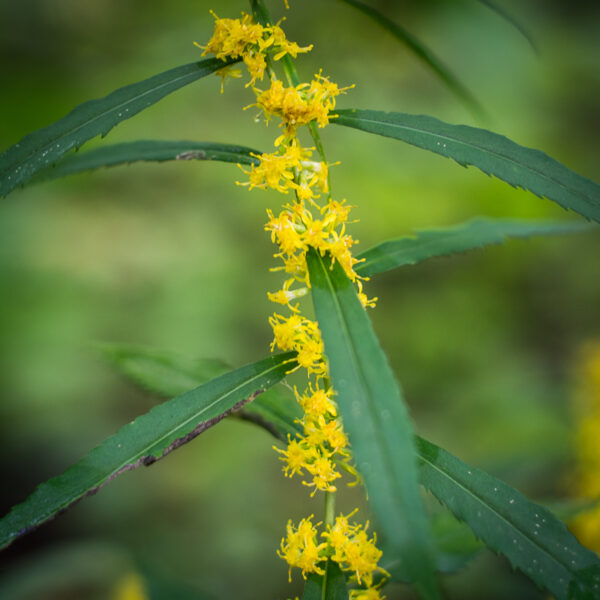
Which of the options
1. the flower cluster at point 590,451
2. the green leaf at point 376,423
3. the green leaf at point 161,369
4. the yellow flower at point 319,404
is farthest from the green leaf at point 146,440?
the flower cluster at point 590,451

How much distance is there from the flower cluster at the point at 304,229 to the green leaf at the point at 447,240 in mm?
97

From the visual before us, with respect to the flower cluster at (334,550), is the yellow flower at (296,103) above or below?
above

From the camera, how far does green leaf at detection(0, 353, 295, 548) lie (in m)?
0.66

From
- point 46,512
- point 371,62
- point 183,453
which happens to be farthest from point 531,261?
point 46,512

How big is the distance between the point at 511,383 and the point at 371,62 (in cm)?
249

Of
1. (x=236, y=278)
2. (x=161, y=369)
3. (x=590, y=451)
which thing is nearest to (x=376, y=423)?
(x=161, y=369)

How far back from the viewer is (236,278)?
132 inches

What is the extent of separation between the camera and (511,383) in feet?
10.1

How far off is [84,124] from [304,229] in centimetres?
31

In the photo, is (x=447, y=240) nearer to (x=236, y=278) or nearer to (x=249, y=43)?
(x=249, y=43)

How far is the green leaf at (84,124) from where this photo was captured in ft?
2.31

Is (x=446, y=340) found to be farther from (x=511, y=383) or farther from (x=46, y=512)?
(x=46, y=512)

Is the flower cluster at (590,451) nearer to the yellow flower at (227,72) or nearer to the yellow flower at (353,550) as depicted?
the yellow flower at (353,550)

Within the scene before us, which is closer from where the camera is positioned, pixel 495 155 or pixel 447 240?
pixel 495 155
